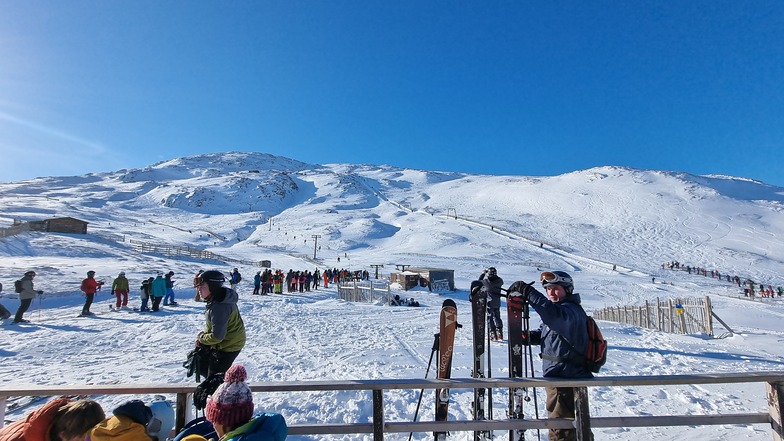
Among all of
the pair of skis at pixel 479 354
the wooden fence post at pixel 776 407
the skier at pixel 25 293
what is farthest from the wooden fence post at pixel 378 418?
the skier at pixel 25 293

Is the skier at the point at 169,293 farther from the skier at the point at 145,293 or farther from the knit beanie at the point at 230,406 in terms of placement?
the knit beanie at the point at 230,406

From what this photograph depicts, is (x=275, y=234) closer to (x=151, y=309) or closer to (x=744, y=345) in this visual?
(x=151, y=309)

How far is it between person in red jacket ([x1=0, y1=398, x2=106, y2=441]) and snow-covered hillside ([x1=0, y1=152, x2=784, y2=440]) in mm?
3543

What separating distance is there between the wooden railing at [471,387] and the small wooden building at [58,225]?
51957 mm

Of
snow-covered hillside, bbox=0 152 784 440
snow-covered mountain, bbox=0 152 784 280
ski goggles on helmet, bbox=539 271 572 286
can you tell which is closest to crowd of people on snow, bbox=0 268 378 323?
snow-covered hillside, bbox=0 152 784 440

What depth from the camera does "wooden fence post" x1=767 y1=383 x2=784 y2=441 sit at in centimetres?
322

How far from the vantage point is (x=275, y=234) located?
275 feet

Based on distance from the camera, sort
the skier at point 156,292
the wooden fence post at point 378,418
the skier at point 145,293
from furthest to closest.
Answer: the skier at point 156,292 < the skier at point 145,293 < the wooden fence post at point 378,418

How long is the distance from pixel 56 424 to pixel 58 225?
5382 cm

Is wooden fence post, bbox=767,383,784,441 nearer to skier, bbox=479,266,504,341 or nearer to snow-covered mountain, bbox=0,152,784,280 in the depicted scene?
skier, bbox=479,266,504,341

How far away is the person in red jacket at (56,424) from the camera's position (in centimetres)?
223

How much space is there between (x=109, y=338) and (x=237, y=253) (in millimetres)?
49335

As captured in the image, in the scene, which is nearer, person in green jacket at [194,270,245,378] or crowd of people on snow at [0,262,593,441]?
crowd of people on snow at [0,262,593,441]

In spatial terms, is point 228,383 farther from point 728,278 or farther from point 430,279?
point 728,278
